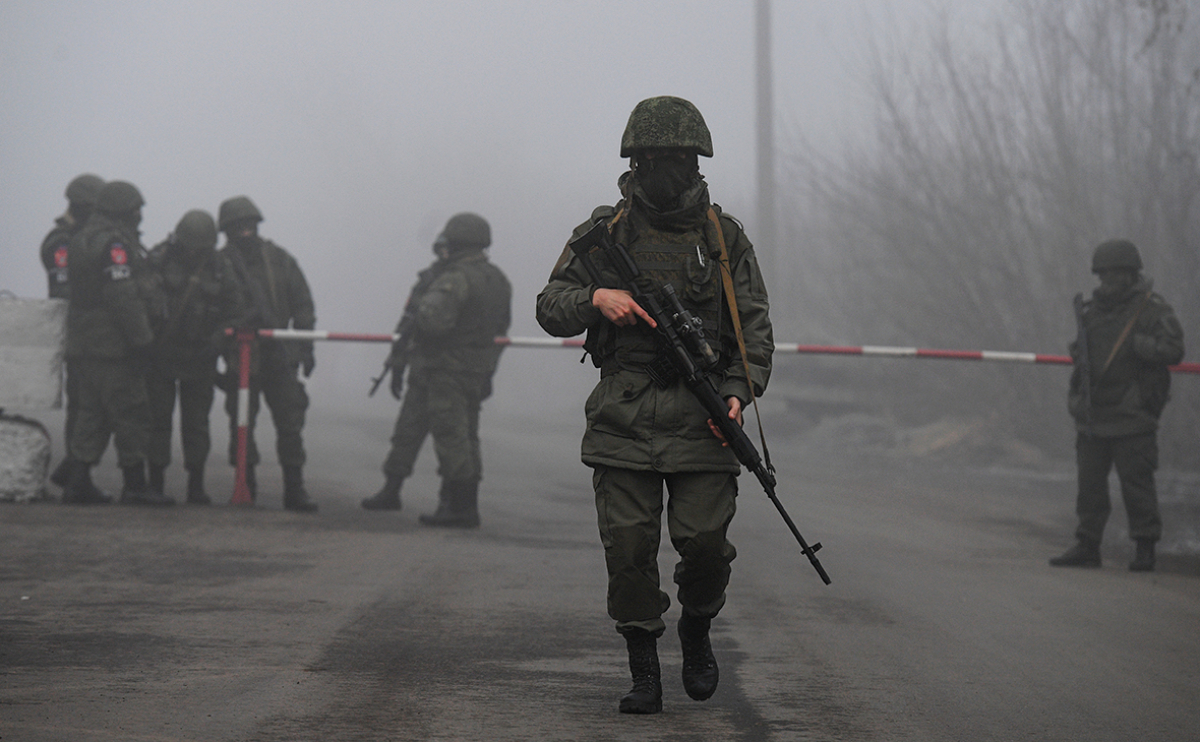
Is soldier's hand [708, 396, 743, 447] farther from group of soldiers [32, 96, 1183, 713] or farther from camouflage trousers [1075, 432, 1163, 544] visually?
camouflage trousers [1075, 432, 1163, 544]

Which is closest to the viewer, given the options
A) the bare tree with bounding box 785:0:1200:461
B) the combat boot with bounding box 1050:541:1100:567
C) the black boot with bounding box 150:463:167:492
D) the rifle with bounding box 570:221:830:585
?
the rifle with bounding box 570:221:830:585

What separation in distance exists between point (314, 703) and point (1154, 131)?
12.5 m

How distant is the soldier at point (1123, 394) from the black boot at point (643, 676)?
4.92 m

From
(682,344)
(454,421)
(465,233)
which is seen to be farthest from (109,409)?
(682,344)

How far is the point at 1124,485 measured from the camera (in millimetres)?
8477

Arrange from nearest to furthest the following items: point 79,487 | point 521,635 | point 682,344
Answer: point 682,344
point 521,635
point 79,487

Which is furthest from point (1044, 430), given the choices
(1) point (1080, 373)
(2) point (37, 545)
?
(2) point (37, 545)

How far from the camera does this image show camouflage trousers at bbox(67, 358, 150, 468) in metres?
9.34

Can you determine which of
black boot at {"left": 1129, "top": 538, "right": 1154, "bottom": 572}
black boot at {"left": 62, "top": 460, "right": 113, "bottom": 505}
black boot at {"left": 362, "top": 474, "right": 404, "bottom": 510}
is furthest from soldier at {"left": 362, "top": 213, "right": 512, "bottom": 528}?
black boot at {"left": 1129, "top": 538, "right": 1154, "bottom": 572}

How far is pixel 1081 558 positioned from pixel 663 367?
5.06 metres

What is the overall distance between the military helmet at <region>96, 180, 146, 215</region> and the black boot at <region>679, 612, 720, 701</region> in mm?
6318

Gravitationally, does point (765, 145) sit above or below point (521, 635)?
above

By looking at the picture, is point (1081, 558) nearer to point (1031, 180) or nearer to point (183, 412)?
point (183, 412)

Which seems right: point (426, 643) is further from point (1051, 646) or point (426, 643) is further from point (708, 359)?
point (1051, 646)
